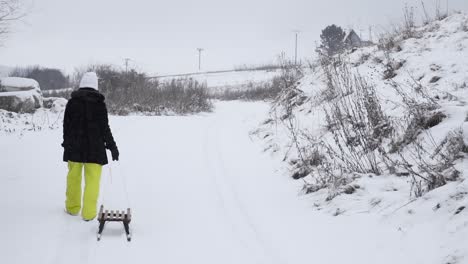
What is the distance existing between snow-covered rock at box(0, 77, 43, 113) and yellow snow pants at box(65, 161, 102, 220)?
45.8 feet

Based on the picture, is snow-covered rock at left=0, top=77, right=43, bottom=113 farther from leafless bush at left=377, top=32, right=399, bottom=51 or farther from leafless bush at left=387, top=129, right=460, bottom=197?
leafless bush at left=387, top=129, right=460, bottom=197

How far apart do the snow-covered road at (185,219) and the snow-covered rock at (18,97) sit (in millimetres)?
9173

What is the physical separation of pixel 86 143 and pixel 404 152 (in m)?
4.63

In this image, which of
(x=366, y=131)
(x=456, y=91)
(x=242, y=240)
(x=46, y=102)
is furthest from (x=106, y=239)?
(x=46, y=102)

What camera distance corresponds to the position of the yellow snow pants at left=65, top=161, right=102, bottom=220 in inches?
220

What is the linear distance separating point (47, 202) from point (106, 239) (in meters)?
1.83

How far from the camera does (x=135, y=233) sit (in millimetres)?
5332

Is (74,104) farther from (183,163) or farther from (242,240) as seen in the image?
(183,163)

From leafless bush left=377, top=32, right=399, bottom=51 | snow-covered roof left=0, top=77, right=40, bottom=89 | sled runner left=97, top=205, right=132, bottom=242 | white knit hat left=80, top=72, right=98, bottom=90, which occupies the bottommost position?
sled runner left=97, top=205, right=132, bottom=242

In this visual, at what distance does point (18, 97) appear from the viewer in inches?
714

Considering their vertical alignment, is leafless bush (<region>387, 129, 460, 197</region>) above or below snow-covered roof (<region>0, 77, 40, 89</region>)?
below

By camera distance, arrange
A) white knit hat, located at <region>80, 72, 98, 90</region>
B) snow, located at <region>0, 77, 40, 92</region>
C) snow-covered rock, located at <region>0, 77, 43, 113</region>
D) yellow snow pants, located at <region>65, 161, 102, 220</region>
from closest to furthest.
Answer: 1. yellow snow pants, located at <region>65, 161, 102, 220</region>
2. white knit hat, located at <region>80, 72, 98, 90</region>
3. snow-covered rock, located at <region>0, 77, 43, 113</region>
4. snow, located at <region>0, 77, 40, 92</region>

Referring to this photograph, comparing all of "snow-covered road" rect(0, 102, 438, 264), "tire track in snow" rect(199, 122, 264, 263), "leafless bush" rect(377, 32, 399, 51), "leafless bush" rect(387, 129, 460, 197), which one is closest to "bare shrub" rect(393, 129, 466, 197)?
"leafless bush" rect(387, 129, 460, 197)

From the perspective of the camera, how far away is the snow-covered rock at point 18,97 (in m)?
18.0
